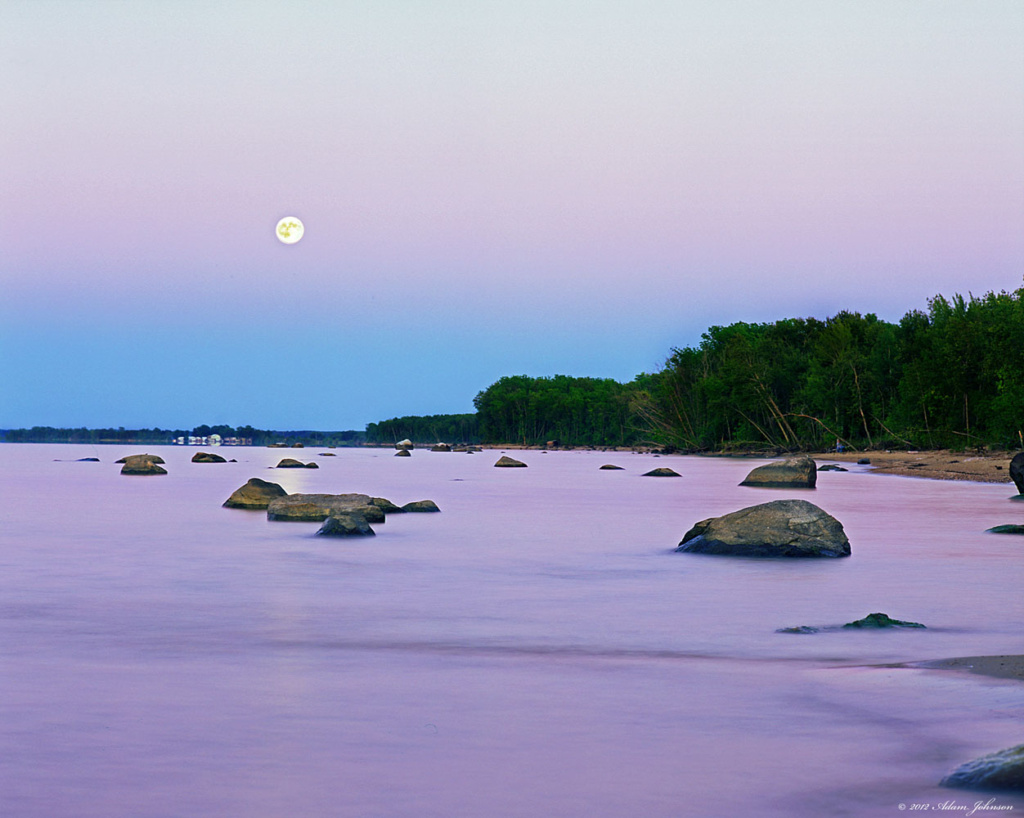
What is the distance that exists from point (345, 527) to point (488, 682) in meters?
12.6

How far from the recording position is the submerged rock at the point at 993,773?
505cm

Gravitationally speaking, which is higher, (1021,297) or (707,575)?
(1021,297)

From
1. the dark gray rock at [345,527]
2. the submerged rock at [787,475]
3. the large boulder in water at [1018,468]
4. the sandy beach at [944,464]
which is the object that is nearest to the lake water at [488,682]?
the dark gray rock at [345,527]

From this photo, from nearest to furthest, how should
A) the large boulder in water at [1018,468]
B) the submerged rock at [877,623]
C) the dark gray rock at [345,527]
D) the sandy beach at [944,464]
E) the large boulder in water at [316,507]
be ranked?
the submerged rock at [877,623]
the dark gray rock at [345,527]
the large boulder in water at [316,507]
the large boulder in water at [1018,468]
the sandy beach at [944,464]

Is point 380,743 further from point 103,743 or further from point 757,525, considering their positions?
point 757,525

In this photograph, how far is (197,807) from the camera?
497 centimetres

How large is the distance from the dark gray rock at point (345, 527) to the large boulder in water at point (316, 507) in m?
1.71

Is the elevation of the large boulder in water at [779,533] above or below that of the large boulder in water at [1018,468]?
below

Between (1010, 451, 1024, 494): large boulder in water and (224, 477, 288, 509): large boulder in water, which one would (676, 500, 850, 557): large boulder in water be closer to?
(224, 477, 288, 509): large boulder in water

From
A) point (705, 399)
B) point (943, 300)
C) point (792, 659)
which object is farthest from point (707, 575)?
point (705, 399)

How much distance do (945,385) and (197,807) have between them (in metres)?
69.7

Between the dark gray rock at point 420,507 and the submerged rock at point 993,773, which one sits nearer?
the submerged rock at point 993,773

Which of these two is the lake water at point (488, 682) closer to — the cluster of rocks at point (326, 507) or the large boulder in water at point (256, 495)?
the cluster of rocks at point (326, 507)

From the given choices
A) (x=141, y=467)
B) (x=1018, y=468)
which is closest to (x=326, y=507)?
(x=1018, y=468)
